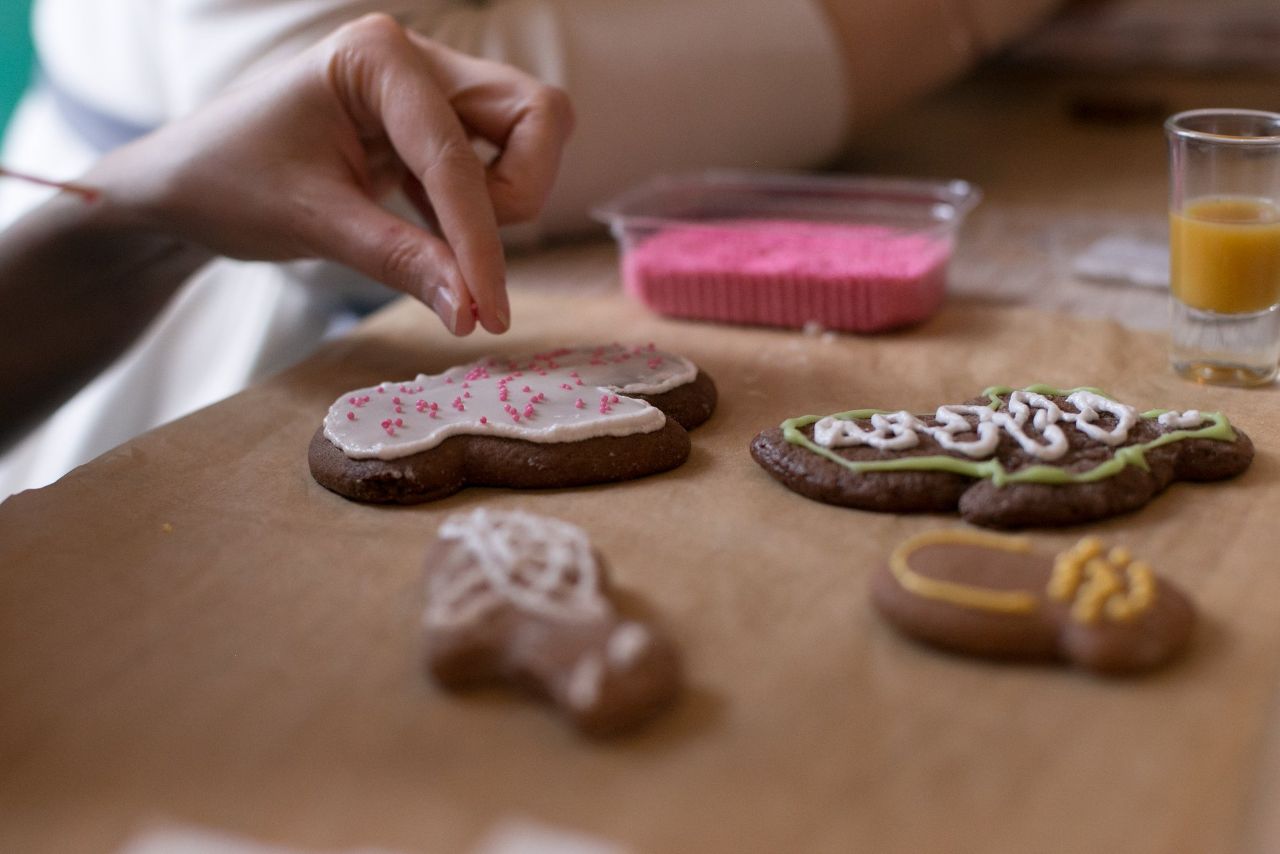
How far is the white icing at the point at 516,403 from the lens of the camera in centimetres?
102

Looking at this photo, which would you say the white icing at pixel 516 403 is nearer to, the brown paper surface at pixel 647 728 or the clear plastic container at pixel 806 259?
the brown paper surface at pixel 647 728

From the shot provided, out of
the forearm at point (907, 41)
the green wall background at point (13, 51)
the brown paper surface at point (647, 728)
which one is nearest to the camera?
the brown paper surface at point (647, 728)

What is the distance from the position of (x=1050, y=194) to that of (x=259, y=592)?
1454 mm

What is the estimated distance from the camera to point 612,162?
1714 millimetres

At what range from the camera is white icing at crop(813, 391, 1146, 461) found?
0.97 meters

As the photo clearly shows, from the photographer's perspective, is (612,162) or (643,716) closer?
(643,716)

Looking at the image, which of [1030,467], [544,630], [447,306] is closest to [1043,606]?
[1030,467]

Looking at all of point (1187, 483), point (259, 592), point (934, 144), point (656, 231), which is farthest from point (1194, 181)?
point (934, 144)

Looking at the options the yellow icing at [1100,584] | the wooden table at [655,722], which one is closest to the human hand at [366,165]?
the wooden table at [655,722]

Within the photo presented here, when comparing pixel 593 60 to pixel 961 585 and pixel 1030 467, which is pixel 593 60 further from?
pixel 961 585

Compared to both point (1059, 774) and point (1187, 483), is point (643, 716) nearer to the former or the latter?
point (1059, 774)

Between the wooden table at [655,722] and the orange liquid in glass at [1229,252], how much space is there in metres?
0.10

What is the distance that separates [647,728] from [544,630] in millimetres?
90

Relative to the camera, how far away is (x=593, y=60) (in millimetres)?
1649
